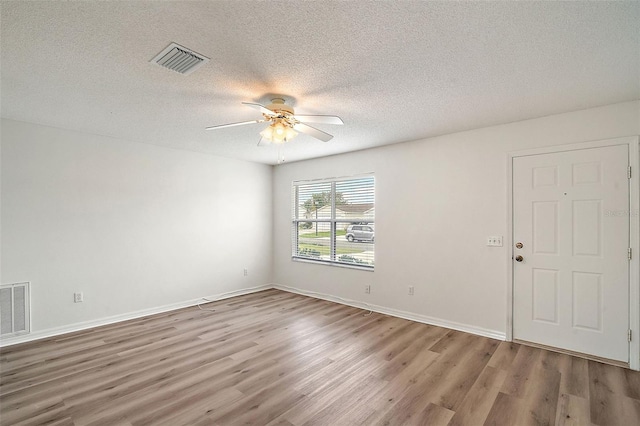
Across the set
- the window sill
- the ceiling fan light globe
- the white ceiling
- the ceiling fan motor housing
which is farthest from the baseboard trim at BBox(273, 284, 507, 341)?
the ceiling fan motor housing

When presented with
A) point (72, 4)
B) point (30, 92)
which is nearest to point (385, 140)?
point (72, 4)

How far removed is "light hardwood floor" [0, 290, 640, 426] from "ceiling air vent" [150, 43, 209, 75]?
8.25 ft

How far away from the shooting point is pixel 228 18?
5.41ft

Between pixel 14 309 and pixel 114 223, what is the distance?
4.39ft

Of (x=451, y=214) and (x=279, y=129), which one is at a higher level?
(x=279, y=129)

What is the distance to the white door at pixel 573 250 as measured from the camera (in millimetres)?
2830

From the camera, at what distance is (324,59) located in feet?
6.76

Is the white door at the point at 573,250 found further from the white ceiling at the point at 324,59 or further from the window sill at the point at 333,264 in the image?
the window sill at the point at 333,264

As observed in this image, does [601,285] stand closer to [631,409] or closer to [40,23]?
[631,409]

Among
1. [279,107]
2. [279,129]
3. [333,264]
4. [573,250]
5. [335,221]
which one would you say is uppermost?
[279,107]

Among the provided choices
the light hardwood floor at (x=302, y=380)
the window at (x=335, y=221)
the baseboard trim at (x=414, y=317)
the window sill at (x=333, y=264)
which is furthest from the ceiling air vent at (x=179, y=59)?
the baseboard trim at (x=414, y=317)

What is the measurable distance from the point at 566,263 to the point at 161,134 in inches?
198

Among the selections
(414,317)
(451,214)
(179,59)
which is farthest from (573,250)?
(179,59)

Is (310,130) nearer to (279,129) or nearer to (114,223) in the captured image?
(279,129)
